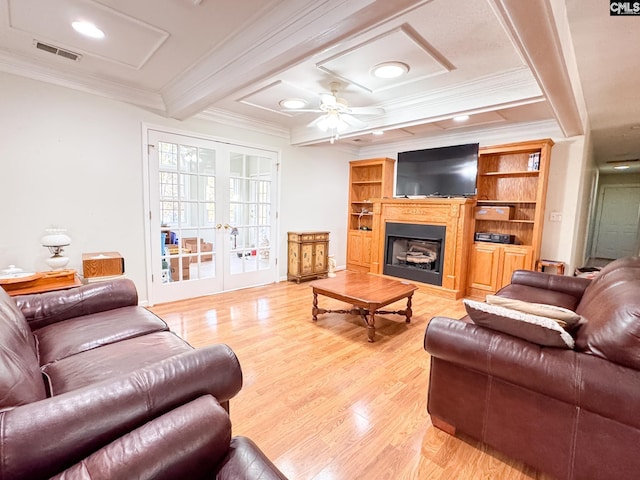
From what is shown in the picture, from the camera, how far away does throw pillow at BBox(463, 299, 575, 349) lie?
1.33m

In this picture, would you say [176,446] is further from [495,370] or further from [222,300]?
[222,300]

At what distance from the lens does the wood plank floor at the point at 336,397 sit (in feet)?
4.99

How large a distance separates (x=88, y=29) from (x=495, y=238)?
4.88 metres

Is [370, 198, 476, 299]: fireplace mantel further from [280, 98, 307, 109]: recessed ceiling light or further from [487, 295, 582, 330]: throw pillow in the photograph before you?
[487, 295, 582, 330]: throw pillow

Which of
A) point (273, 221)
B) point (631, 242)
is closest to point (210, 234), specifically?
point (273, 221)

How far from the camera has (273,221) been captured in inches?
193

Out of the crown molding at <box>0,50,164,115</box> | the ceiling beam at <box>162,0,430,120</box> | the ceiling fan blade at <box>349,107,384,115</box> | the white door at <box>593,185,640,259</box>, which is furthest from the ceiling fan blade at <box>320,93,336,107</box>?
the white door at <box>593,185,640,259</box>

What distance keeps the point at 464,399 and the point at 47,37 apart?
12.5ft

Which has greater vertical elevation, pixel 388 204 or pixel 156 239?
pixel 388 204

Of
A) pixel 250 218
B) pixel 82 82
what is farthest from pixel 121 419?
pixel 250 218

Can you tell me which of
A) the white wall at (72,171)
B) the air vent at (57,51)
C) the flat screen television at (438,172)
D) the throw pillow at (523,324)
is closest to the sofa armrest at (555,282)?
the flat screen television at (438,172)

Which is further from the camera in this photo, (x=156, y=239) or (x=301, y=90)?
(x=156, y=239)

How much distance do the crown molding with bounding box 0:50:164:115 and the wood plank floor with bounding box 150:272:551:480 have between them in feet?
7.80

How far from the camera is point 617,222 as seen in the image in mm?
8703
